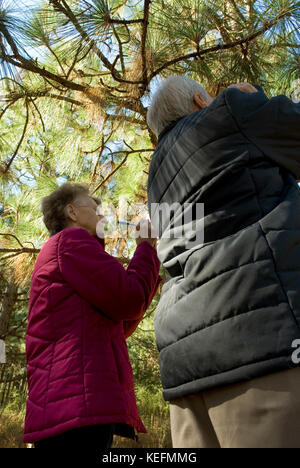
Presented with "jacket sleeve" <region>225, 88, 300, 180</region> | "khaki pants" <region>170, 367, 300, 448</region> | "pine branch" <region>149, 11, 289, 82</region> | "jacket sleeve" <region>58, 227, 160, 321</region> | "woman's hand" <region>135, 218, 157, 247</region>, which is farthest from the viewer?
"pine branch" <region>149, 11, 289, 82</region>

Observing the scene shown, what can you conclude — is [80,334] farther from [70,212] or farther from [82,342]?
[70,212]

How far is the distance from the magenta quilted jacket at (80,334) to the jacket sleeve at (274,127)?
39cm

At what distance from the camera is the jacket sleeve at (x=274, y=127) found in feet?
2.61

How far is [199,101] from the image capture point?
3.25ft

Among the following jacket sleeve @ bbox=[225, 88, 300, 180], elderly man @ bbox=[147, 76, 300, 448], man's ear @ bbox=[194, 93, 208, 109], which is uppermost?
man's ear @ bbox=[194, 93, 208, 109]

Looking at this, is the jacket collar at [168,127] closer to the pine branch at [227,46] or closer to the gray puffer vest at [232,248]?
the gray puffer vest at [232,248]

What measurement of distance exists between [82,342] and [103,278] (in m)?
0.13

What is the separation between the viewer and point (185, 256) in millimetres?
809

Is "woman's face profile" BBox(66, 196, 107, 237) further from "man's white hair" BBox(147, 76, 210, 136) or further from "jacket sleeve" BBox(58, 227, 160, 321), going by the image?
"man's white hair" BBox(147, 76, 210, 136)

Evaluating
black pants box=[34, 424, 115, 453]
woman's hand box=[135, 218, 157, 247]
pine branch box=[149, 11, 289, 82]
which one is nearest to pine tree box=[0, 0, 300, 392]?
pine branch box=[149, 11, 289, 82]

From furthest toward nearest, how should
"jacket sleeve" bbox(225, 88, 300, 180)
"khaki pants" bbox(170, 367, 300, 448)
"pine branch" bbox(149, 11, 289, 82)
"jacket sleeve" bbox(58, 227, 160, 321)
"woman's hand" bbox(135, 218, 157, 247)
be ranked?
1. "pine branch" bbox(149, 11, 289, 82)
2. "woman's hand" bbox(135, 218, 157, 247)
3. "jacket sleeve" bbox(58, 227, 160, 321)
4. "jacket sleeve" bbox(225, 88, 300, 180)
5. "khaki pants" bbox(170, 367, 300, 448)

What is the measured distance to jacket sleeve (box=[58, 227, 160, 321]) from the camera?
0.98 meters

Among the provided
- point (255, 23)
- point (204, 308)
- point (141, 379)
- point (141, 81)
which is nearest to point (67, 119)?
point (141, 81)

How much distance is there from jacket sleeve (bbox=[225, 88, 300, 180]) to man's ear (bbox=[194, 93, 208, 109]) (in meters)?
0.19
